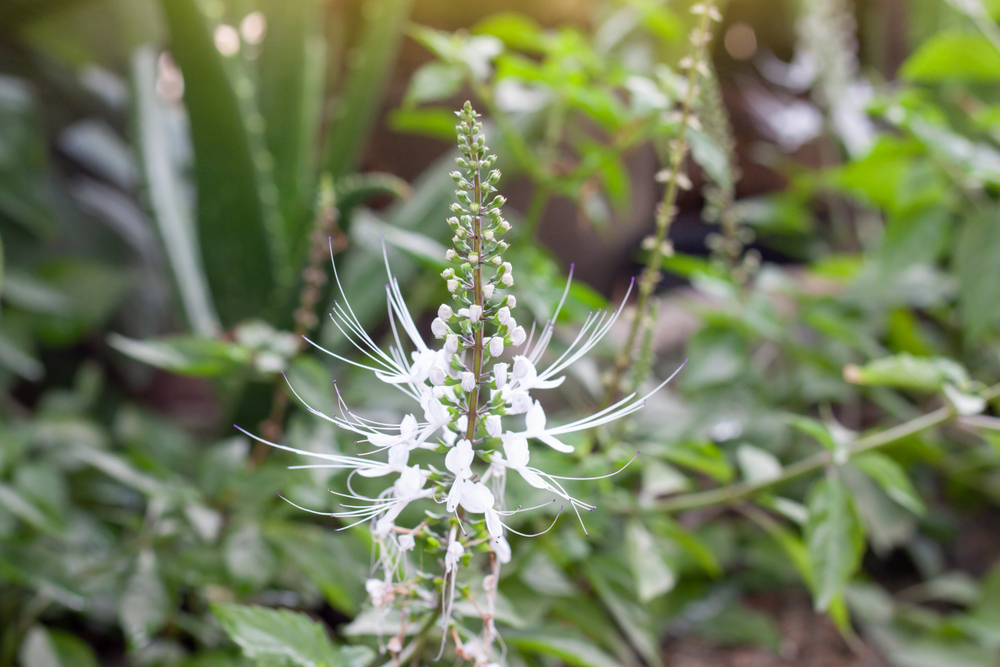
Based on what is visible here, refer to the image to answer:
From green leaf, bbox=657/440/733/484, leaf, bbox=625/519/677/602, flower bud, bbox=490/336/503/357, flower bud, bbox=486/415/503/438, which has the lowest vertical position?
leaf, bbox=625/519/677/602

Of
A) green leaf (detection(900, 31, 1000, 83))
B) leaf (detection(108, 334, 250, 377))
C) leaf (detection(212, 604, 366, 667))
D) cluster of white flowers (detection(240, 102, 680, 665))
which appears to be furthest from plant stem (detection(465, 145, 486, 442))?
green leaf (detection(900, 31, 1000, 83))

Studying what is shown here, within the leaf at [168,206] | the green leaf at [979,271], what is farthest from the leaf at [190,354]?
the green leaf at [979,271]

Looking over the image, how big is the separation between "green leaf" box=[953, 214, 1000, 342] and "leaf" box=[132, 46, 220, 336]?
0.79 meters

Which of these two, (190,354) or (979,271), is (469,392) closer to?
(190,354)

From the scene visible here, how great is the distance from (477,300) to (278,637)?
0.68ft

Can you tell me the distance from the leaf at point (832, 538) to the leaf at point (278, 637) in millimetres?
308

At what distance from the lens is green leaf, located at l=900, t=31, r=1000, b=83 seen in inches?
27.7

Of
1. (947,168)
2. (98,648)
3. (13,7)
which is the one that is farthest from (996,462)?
(13,7)

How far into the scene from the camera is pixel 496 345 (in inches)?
11.6

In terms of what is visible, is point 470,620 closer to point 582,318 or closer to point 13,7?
point 582,318

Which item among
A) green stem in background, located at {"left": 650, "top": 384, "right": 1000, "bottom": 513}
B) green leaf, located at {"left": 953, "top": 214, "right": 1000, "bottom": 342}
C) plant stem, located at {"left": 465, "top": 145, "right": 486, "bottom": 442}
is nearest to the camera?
plant stem, located at {"left": 465, "top": 145, "right": 486, "bottom": 442}

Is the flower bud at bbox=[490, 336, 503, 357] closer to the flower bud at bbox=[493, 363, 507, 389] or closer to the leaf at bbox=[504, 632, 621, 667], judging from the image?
the flower bud at bbox=[493, 363, 507, 389]

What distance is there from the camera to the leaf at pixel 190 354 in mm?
500

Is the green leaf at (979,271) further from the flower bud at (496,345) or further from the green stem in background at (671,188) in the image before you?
the flower bud at (496,345)
